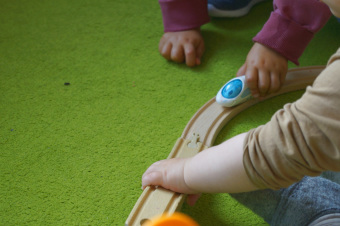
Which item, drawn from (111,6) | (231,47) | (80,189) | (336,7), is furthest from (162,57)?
(336,7)

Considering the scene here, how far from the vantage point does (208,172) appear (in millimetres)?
587

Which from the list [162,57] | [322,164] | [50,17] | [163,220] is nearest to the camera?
[163,220]

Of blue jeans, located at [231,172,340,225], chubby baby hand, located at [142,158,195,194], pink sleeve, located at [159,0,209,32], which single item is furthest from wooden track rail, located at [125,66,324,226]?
pink sleeve, located at [159,0,209,32]

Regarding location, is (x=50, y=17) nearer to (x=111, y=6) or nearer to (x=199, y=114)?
(x=111, y=6)

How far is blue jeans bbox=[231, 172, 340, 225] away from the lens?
609 mm

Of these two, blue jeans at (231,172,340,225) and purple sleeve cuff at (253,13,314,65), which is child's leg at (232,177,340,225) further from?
purple sleeve cuff at (253,13,314,65)

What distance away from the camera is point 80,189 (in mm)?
734

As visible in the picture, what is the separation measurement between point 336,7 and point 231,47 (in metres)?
0.59

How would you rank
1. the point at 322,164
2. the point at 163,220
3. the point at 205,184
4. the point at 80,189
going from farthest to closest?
the point at 80,189
the point at 205,184
the point at 322,164
the point at 163,220

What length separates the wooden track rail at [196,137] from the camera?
0.66 metres

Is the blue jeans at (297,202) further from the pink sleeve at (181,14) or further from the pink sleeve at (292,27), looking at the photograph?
the pink sleeve at (181,14)

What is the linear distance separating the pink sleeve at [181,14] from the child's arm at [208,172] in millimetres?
466

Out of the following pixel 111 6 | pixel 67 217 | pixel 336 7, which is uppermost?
pixel 336 7

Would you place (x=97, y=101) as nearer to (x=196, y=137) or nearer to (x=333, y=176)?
(x=196, y=137)
